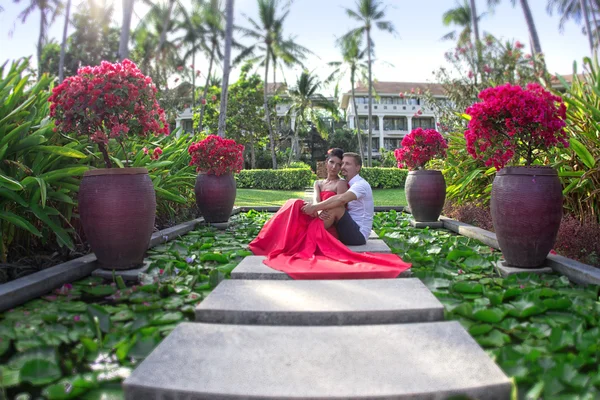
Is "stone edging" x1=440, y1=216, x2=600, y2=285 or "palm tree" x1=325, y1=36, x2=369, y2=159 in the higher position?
"palm tree" x1=325, y1=36, x2=369, y2=159

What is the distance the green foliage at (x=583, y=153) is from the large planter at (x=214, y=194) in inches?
143

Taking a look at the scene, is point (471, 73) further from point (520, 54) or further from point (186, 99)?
point (186, 99)

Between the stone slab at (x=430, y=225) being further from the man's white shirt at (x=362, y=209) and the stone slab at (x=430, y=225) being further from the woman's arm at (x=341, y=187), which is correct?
the woman's arm at (x=341, y=187)

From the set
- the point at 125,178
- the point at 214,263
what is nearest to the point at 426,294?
the point at 214,263

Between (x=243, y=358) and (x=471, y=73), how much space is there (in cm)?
1055

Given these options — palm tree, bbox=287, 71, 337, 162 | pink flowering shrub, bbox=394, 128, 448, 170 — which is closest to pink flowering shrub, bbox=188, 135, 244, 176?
pink flowering shrub, bbox=394, 128, 448, 170

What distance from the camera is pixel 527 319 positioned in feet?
6.86

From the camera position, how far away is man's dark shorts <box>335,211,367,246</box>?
3770 mm

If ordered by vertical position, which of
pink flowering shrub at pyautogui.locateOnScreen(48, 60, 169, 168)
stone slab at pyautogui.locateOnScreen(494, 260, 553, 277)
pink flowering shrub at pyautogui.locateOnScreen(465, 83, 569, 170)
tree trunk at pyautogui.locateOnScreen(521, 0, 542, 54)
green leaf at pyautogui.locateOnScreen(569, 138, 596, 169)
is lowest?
stone slab at pyautogui.locateOnScreen(494, 260, 553, 277)

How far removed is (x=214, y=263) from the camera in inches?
134

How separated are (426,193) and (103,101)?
3.90m

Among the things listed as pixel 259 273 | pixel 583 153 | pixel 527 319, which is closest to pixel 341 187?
pixel 259 273

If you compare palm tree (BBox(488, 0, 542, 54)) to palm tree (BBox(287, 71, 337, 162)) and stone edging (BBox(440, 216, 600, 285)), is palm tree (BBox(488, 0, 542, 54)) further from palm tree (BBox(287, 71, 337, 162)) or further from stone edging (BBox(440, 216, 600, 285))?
palm tree (BBox(287, 71, 337, 162))

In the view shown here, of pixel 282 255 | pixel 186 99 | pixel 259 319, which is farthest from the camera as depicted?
pixel 186 99
